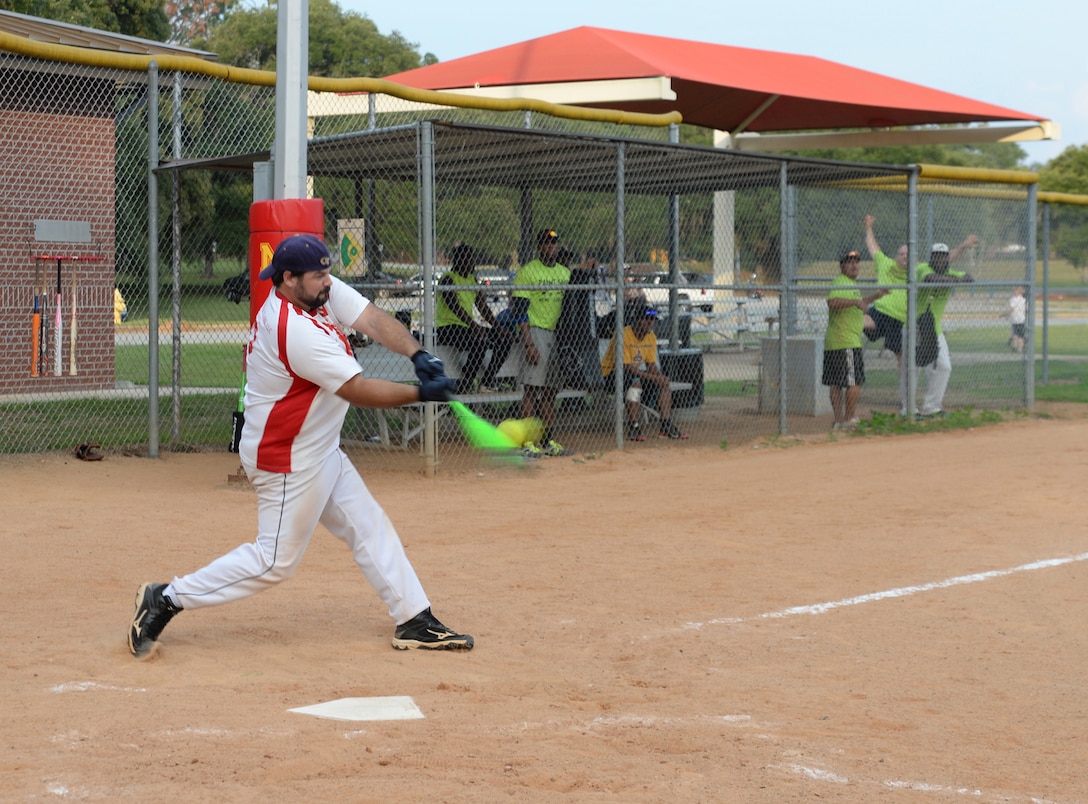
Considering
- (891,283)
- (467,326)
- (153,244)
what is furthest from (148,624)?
(891,283)

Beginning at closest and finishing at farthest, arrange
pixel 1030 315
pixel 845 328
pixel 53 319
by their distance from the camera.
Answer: pixel 845 328
pixel 53 319
pixel 1030 315

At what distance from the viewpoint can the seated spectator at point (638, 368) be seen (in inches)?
480

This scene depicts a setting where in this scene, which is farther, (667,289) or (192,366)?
(192,366)

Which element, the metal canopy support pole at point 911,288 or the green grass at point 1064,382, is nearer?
the metal canopy support pole at point 911,288

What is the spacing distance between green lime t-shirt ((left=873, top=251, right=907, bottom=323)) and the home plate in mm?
10194

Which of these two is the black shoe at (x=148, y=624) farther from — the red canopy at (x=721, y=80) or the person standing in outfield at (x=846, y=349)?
the red canopy at (x=721, y=80)

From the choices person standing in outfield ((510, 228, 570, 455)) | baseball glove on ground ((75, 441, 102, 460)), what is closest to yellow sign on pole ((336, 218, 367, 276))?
person standing in outfield ((510, 228, 570, 455))

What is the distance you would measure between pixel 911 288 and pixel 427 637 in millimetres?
9604

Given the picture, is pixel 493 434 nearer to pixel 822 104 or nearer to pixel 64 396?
pixel 64 396

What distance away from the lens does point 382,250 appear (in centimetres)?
1246

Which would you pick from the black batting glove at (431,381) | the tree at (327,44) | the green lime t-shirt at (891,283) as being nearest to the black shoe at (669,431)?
the green lime t-shirt at (891,283)

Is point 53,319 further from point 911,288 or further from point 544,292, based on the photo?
point 911,288

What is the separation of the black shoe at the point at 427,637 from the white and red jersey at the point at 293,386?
81cm

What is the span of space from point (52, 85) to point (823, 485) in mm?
8153
